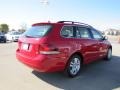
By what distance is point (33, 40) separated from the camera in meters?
5.31

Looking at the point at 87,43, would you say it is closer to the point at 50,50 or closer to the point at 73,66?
the point at 73,66

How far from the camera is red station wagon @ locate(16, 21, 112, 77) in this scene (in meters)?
5.08

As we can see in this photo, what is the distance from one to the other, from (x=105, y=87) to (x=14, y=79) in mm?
2588

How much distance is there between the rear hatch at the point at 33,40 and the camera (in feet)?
17.0

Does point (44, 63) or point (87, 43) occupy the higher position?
point (87, 43)

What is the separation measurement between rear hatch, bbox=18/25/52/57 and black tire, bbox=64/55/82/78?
3.74 ft

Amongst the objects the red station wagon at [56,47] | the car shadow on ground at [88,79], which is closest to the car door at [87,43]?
the red station wagon at [56,47]

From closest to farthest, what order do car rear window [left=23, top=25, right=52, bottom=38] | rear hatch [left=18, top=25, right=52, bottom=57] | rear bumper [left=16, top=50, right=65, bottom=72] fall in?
rear bumper [left=16, top=50, right=65, bottom=72] < rear hatch [left=18, top=25, right=52, bottom=57] < car rear window [left=23, top=25, right=52, bottom=38]

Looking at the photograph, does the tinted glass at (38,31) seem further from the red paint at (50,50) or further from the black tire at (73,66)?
the black tire at (73,66)

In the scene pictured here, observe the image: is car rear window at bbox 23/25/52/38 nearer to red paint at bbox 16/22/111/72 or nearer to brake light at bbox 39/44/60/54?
red paint at bbox 16/22/111/72

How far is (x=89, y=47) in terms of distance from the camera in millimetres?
6637

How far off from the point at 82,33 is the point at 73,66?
1.19 m

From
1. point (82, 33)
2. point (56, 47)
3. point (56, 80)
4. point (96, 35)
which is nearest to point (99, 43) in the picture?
point (96, 35)

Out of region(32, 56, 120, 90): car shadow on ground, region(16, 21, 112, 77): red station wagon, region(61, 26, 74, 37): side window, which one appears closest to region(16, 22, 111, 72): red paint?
region(16, 21, 112, 77): red station wagon
